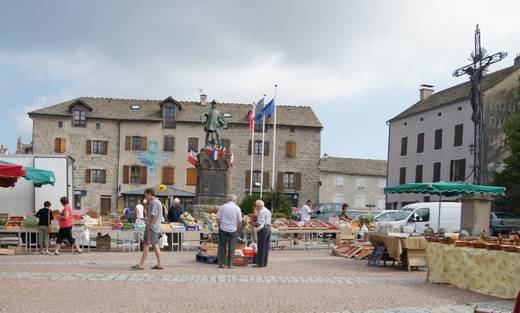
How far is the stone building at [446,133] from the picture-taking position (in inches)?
1592

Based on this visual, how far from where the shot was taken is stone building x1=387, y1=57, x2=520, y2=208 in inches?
1592

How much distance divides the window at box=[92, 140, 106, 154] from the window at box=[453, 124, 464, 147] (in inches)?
1075

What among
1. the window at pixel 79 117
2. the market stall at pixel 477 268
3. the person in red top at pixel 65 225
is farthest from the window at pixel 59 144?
the market stall at pixel 477 268

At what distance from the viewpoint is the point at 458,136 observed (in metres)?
41.9

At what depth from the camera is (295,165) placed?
53875mm

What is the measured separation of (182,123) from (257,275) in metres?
41.4

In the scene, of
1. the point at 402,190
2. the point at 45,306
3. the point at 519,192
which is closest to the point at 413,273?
the point at 402,190

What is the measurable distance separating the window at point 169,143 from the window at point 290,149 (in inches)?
372

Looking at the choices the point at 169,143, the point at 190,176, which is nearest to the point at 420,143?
the point at 190,176

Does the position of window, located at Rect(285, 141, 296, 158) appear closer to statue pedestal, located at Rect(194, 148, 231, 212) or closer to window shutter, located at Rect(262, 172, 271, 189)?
window shutter, located at Rect(262, 172, 271, 189)

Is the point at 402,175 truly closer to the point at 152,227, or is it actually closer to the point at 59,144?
the point at 59,144

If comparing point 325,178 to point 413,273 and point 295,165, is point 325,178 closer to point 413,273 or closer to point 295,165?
point 295,165

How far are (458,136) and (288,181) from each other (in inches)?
645

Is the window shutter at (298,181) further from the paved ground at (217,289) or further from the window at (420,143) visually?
the paved ground at (217,289)
